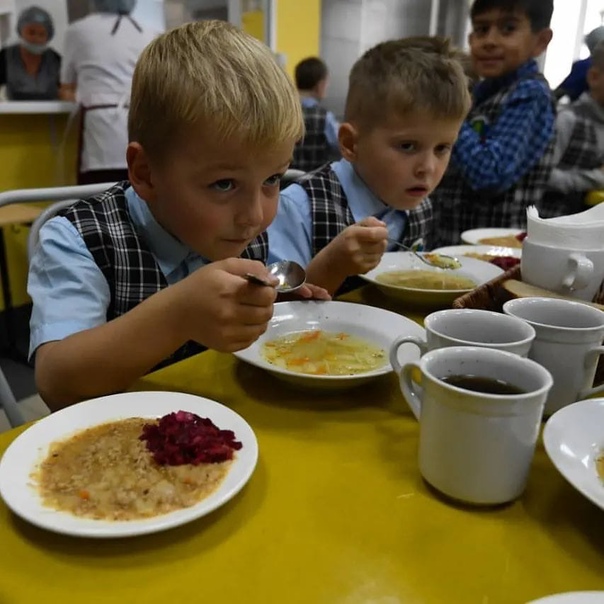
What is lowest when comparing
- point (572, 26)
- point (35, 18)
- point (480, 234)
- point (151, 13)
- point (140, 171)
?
point (480, 234)

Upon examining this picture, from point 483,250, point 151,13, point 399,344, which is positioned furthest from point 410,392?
point 151,13

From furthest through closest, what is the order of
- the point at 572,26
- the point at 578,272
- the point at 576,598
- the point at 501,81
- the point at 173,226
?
the point at 572,26, the point at 501,81, the point at 173,226, the point at 578,272, the point at 576,598

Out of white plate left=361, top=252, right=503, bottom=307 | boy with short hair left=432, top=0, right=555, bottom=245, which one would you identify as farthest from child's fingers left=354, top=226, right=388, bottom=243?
boy with short hair left=432, top=0, right=555, bottom=245

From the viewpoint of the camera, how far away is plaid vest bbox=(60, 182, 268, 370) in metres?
0.98

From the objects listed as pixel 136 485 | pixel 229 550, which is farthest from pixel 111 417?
pixel 229 550

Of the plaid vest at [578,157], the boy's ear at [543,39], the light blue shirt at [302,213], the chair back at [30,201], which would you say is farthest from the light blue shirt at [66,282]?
the plaid vest at [578,157]

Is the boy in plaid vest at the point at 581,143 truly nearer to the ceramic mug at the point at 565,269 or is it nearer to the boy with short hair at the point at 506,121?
the boy with short hair at the point at 506,121

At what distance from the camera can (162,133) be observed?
90 cm

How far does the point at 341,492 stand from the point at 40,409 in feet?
6.77

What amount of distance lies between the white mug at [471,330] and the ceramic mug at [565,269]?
0.69 ft

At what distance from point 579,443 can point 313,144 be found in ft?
12.4

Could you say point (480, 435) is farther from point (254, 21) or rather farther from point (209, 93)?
point (254, 21)

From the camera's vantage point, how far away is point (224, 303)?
74 centimetres

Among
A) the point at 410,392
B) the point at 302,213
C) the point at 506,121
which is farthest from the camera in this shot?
the point at 506,121
